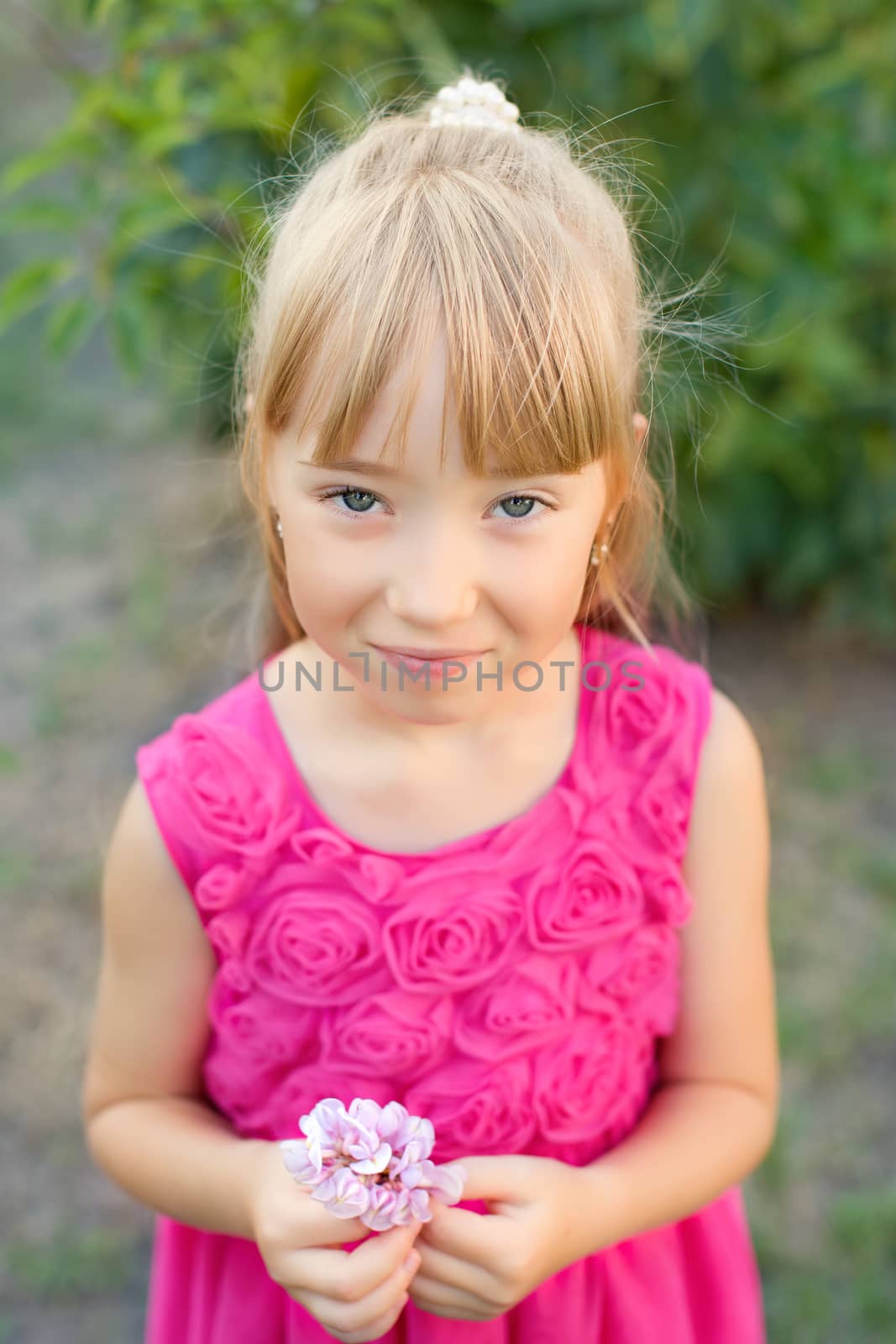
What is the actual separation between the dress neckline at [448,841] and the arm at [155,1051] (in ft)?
0.44

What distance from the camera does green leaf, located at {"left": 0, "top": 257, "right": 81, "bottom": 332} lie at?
1.89m

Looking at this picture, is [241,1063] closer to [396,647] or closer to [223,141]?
[396,647]

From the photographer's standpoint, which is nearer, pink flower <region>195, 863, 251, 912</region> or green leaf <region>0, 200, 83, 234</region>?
pink flower <region>195, 863, 251, 912</region>

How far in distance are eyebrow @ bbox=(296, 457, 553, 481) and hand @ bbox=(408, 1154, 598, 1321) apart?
570 millimetres

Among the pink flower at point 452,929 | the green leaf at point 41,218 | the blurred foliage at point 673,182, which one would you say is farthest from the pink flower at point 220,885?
the green leaf at point 41,218

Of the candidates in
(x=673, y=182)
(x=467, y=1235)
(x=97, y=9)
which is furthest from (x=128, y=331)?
(x=467, y=1235)

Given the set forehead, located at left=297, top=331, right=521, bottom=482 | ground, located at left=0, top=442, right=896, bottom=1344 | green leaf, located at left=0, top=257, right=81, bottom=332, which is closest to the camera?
forehead, located at left=297, top=331, right=521, bottom=482

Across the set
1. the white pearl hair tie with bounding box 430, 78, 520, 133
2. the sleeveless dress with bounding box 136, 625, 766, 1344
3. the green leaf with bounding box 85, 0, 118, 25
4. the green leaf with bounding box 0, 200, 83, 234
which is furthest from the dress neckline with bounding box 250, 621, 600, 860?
the green leaf with bounding box 0, 200, 83, 234

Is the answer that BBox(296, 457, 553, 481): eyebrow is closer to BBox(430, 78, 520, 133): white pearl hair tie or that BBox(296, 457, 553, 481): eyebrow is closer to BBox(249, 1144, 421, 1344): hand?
BBox(430, 78, 520, 133): white pearl hair tie

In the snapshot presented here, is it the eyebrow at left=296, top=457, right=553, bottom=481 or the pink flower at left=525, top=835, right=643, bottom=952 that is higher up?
the eyebrow at left=296, top=457, right=553, bottom=481

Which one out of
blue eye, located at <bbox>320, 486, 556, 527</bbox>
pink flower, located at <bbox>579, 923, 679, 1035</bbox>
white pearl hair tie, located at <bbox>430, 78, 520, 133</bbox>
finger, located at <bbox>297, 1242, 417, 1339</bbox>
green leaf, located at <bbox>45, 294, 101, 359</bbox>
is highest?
green leaf, located at <bbox>45, 294, 101, 359</bbox>

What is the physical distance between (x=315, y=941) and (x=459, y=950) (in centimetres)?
13

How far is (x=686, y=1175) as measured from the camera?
122 centimetres

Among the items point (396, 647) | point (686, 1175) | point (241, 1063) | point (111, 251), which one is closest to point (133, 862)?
point (241, 1063)
